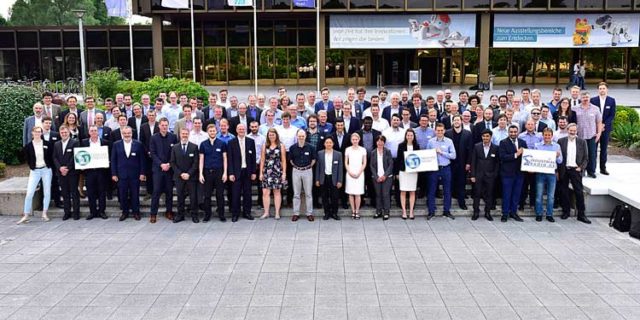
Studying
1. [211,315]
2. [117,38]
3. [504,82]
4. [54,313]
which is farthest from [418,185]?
[117,38]

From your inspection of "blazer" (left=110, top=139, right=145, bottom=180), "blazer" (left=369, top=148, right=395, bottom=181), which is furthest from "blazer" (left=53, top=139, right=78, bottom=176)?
"blazer" (left=369, top=148, right=395, bottom=181)

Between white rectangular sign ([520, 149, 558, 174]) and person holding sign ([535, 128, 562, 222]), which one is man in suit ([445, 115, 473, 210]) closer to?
white rectangular sign ([520, 149, 558, 174])

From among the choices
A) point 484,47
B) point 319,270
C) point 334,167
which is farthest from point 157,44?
point 319,270

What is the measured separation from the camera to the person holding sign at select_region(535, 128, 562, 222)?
11828 mm

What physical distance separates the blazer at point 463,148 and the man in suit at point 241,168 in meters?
4.04

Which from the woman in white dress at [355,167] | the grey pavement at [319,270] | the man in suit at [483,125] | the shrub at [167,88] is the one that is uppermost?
the shrub at [167,88]

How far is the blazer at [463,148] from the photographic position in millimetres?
12266

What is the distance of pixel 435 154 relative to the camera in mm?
11938

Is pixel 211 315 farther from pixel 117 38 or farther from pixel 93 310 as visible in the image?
pixel 117 38

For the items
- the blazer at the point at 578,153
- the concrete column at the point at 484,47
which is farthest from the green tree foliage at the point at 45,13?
the blazer at the point at 578,153

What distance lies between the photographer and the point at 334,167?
39.8 ft

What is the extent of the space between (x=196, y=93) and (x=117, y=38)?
2531 centimetres

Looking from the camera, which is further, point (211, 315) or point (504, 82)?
point (504, 82)

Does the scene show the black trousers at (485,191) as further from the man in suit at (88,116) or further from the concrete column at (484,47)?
the concrete column at (484,47)
